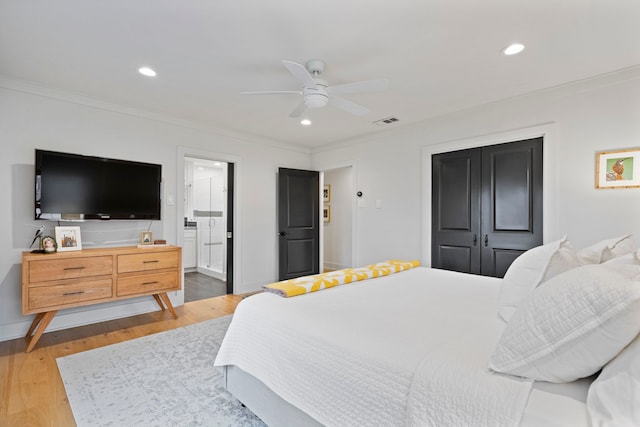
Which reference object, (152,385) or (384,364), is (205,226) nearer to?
(152,385)

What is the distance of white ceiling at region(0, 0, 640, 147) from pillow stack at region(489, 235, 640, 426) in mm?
1777

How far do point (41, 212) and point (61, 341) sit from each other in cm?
123

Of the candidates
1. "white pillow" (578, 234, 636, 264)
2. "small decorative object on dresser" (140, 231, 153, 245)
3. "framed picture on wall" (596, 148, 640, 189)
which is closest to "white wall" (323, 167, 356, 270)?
"small decorative object on dresser" (140, 231, 153, 245)

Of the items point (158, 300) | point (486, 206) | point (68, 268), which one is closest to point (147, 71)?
point (68, 268)

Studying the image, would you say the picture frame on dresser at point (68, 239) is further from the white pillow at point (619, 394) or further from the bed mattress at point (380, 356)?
the white pillow at point (619, 394)

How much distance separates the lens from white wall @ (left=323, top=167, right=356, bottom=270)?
6535 millimetres

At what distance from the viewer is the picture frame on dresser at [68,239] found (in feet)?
9.81

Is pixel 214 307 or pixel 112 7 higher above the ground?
pixel 112 7

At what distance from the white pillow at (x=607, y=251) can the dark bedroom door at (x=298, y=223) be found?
3.91m

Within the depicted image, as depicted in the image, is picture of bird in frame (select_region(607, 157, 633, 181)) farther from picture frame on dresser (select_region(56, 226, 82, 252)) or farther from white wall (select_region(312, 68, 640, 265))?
picture frame on dresser (select_region(56, 226, 82, 252))

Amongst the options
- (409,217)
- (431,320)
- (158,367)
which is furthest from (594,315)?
(409,217)

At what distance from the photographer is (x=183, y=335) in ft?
9.78

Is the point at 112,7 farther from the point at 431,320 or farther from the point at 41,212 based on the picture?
the point at 431,320

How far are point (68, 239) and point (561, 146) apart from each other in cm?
492
